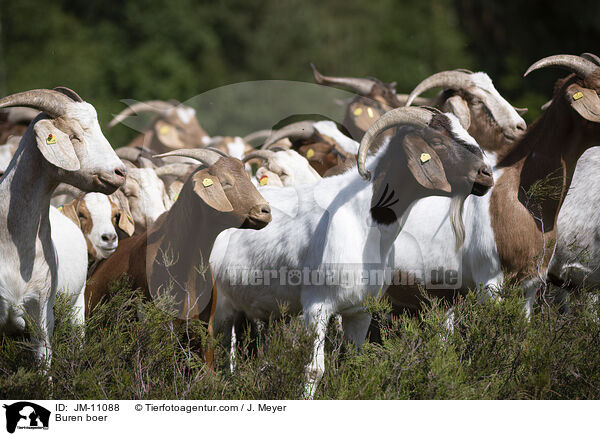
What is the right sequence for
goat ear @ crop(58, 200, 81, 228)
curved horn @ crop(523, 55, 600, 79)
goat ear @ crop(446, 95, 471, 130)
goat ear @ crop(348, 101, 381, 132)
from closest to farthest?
curved horn @ crop(523, 55, 600, 79)
goat ear @ crop(58, 200, 81, 228)
goat ear @ crop(446, 95, 471, 130)
goat ear @ crop(348, 101, 381, 132)

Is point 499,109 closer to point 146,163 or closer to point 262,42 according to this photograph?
point 146,163

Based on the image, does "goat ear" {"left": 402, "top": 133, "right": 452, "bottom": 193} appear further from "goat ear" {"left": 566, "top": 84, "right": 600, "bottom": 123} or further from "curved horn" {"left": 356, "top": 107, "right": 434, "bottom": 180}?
"goat ear" {"left": 566, "top": 84, "right": 600, "bottom": 123}

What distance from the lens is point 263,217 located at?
16.4 ft

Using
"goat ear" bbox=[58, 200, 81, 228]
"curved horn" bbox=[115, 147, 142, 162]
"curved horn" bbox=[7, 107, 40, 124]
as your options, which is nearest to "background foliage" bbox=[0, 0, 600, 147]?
"curved horn" bbox=[7, 107, 40, 124]

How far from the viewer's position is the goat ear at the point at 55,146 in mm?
4273

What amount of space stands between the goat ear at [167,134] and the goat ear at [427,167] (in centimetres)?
458

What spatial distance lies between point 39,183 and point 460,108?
3343 millimetres

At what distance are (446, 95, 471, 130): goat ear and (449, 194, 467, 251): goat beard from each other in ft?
3.24

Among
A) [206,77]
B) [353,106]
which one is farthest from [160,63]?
[353,106]

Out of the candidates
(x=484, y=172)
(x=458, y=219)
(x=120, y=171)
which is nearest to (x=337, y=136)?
(x=458, y=219)
